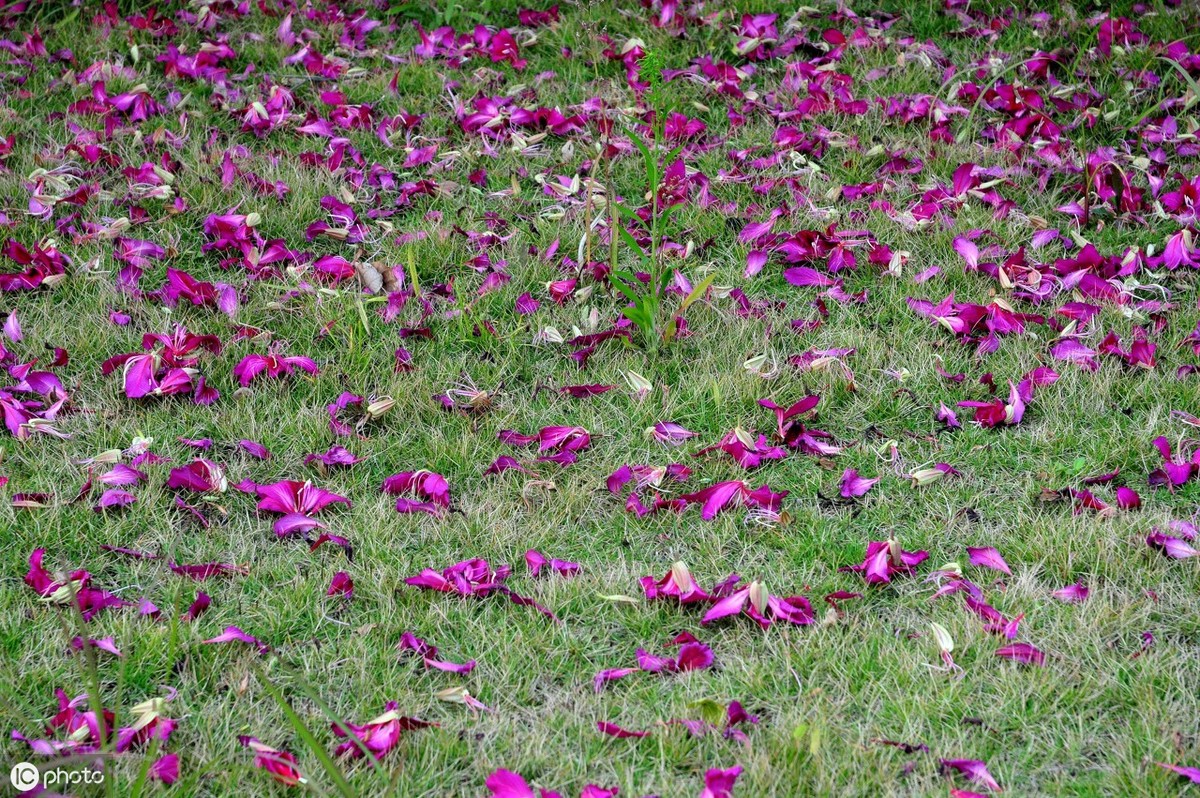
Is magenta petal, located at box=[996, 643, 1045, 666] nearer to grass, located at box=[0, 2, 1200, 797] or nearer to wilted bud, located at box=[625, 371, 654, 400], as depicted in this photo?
grass, located at box=[0, 2, 1200, 797]

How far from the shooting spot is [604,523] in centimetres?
238

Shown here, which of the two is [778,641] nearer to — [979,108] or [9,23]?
[979,108]

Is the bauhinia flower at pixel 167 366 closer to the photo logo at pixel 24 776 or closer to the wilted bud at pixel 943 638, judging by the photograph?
the photo logo at pixel 24 776

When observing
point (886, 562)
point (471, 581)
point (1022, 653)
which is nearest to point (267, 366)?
point (471, 581)

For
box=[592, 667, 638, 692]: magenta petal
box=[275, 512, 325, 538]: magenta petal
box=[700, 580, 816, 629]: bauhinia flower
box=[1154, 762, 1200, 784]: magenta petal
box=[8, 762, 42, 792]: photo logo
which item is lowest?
box=[592, 667, 638, 692]: magenta petal

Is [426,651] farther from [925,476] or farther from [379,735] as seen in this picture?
[925,476]

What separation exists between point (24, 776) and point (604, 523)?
1183 mm

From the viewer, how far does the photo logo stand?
1.69m

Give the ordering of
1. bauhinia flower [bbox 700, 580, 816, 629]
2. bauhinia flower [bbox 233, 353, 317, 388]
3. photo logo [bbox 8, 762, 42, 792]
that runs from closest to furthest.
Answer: photo logo [bbox 8, 762, 42, 792], bauhinia flower [bbox 700, 580, 816, 629], bauhinia flower [bbox 233, 353, 317, 388]

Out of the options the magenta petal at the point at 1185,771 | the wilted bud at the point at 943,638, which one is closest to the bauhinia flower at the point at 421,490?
the wilted bud at the point at 943,638

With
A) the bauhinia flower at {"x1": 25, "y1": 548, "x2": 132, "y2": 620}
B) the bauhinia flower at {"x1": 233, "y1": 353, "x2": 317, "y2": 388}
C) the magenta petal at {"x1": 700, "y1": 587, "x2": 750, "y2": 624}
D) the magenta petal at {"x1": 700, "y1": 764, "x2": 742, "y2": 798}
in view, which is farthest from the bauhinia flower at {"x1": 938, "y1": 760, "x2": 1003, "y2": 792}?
the bauhinia flower at {"x1": 233, "y1": 353, "x2": 317, "y2": 388}

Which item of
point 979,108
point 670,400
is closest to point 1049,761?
point 670,400

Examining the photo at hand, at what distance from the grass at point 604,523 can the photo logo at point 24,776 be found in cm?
12

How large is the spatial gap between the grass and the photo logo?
124mm
